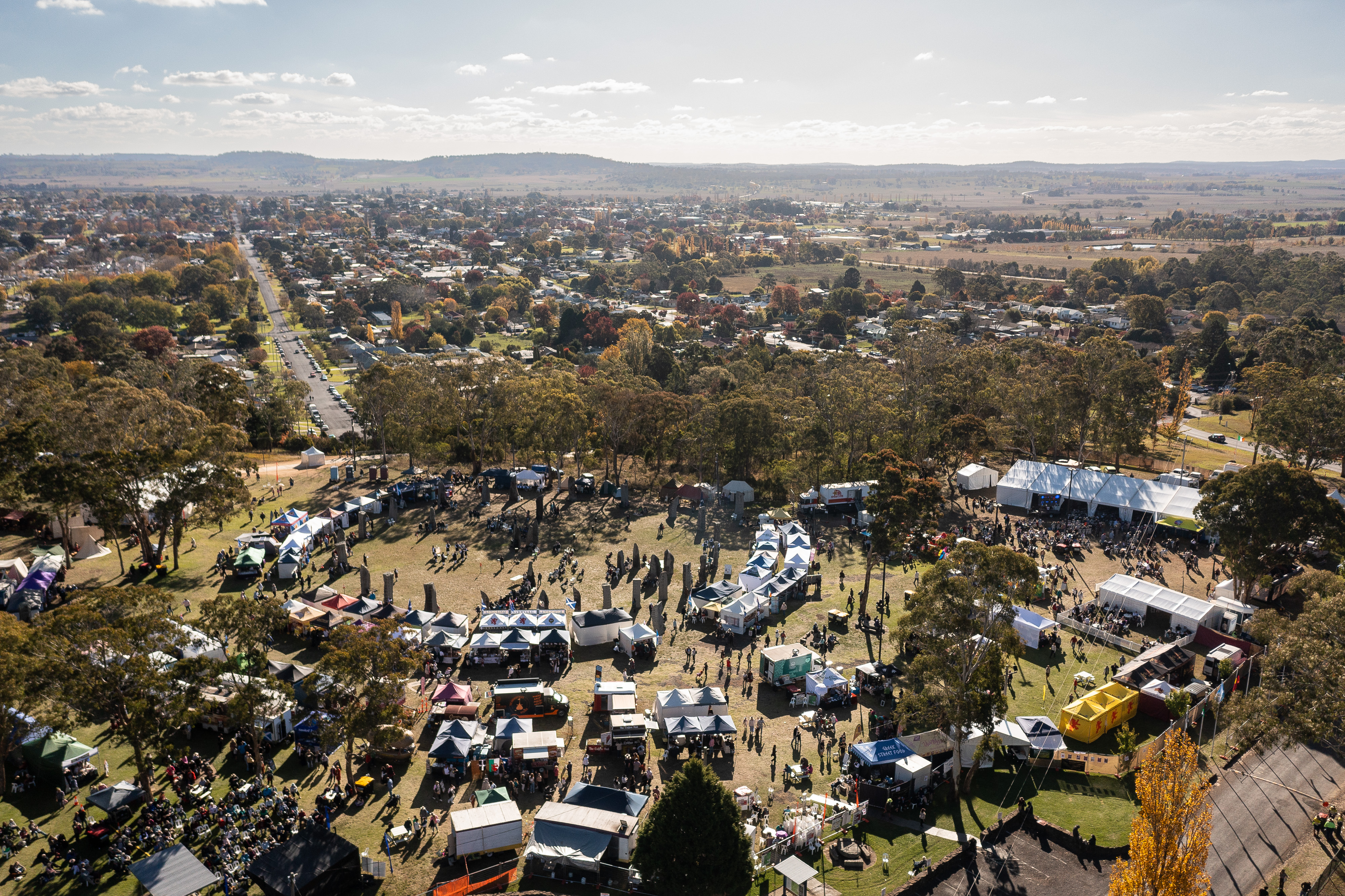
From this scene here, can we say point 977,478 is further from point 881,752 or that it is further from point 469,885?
point 469,885

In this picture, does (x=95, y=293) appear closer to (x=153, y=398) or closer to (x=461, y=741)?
(x=153, y=398)

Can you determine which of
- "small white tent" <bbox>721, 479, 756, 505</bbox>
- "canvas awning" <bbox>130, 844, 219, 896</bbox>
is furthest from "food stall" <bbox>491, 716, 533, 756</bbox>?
"small white tent" <bbox>721, 479, 756, 505</bbox>

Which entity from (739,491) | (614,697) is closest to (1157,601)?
(739,491)

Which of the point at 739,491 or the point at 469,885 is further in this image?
the point at 739,491

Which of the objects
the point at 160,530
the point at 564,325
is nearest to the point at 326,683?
the point at 160,530

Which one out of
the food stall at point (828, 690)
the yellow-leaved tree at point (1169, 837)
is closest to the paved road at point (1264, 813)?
the yellow-leaved tree at point (1169, 837)

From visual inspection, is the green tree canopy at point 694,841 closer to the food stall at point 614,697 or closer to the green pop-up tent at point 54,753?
the food stall at point 614,697
